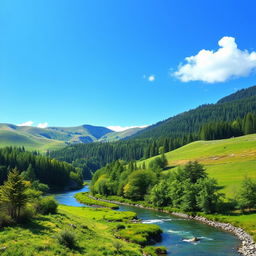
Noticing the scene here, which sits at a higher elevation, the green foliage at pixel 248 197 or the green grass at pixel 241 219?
the green foliage at pixel 248 197

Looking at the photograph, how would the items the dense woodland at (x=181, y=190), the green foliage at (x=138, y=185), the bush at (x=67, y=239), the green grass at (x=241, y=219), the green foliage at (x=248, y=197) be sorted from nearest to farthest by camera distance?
the bush at (x=67, y=239) → the green grass at (x=241, y=219) → the green foliage at (x=248, y=197) → the dense woodland at (x=181, y=190) → the green foliage at (x=138, y=185)

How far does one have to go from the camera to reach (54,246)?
3086 centimetres

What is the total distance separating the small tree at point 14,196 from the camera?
133ft

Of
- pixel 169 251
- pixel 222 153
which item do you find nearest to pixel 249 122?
pixel 222 153

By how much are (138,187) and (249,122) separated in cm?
12202

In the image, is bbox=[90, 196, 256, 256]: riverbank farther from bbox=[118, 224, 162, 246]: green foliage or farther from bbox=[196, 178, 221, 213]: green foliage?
bbox=[118, 224, 162, 246]: green foliage

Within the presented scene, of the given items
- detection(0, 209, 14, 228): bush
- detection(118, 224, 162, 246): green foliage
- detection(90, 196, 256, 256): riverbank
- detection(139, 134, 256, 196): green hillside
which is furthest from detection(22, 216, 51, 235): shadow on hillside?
detection(139, 134, 256, 196): green hillside

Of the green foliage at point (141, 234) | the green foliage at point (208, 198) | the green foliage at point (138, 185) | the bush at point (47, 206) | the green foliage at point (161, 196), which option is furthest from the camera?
the green foliage at point (138, 185)

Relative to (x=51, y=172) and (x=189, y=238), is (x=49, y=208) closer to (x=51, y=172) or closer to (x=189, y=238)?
(x=189, y=238)

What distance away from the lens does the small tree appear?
1592 inches

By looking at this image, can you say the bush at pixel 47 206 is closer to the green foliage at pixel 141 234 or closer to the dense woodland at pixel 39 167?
the green foliage at pixel 141 234

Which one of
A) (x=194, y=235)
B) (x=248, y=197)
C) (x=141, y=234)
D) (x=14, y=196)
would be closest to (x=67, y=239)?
(x=14, y=196)

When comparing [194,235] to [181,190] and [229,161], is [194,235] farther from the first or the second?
[229,161]

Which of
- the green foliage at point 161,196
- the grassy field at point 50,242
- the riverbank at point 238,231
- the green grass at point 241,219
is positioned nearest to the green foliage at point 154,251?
the grassy field at point 50,242
